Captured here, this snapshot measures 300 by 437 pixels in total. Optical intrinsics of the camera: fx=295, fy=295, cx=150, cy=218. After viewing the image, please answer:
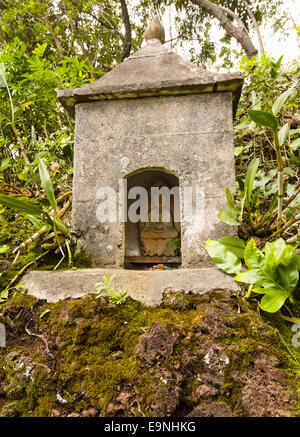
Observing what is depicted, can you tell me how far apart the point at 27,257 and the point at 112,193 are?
32.0 inches

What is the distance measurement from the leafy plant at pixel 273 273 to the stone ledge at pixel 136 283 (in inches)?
8.7

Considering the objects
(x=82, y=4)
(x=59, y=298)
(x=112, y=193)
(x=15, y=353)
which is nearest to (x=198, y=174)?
(x=112, y=193)

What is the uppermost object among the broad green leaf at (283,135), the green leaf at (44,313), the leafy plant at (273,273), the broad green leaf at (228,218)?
the broad green leaf at (283,135)

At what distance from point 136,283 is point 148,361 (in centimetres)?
53

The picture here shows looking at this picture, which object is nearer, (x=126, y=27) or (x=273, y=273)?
(x=273, y=273)

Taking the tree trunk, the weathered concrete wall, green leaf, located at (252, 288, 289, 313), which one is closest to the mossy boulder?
green leaf, located at (252, 288, 289, 313)

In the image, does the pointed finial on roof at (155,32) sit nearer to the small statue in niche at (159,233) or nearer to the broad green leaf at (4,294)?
the small statue in niche at (159,233)

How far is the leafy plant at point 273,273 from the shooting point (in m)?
1.57

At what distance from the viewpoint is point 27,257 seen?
2211mm

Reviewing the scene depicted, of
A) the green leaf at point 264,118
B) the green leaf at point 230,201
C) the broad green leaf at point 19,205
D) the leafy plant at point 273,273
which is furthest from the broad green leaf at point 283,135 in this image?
the broad green leaf at point 19,205

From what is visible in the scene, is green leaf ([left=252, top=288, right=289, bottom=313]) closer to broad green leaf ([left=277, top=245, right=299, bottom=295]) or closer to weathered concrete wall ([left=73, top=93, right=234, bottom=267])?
broad green leaf ([left=277, top=245, right=299, bottom=295])

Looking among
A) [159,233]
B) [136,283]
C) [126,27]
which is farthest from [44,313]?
[126,27]

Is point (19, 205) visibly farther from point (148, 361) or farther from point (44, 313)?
point (148, 361)

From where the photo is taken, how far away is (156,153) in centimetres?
240
